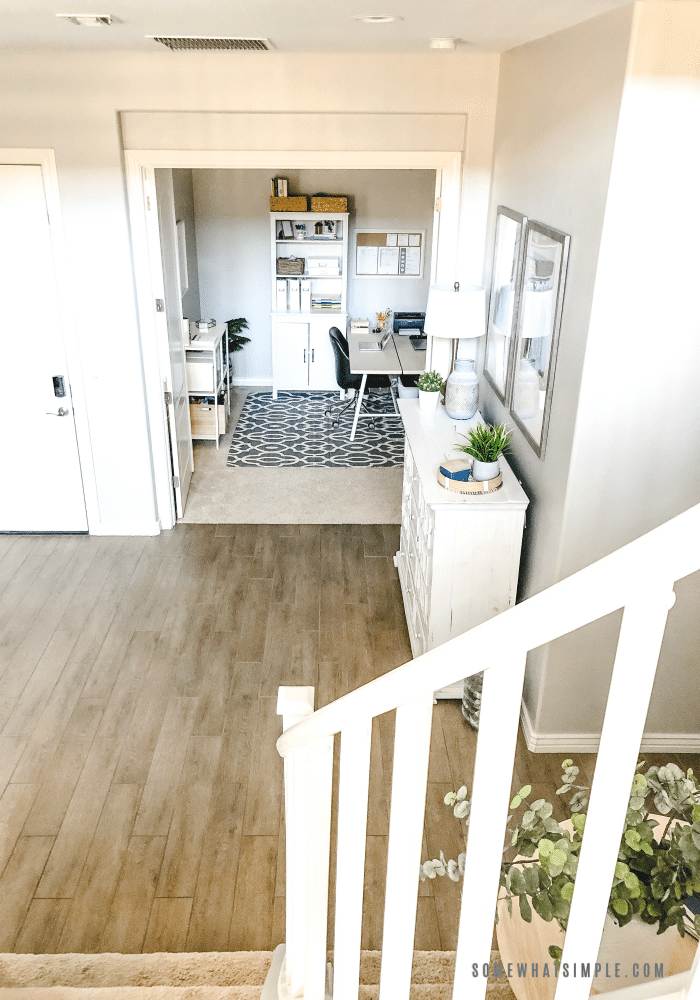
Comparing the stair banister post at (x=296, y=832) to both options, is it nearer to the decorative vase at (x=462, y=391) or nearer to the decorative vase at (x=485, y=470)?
the decorative vase at (x=485, y=470)

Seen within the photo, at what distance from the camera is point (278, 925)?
2.72 meters

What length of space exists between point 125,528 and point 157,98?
8.92 feet

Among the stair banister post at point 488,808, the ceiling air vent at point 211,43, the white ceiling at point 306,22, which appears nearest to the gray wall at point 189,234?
the ceiling air vent at point 211,43

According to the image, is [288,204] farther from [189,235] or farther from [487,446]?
[487,446]

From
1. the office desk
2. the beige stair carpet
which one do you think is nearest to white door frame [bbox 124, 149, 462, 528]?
the office desk

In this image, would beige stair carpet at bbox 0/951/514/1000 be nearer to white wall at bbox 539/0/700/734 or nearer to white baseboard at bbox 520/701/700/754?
white baseboard at bbox 520/701/700/754

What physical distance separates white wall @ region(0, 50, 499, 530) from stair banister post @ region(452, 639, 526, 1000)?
14.0ft

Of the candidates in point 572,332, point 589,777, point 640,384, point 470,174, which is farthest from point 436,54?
point 589,777

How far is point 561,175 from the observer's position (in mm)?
3109

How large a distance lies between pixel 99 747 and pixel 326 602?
1.59 meters

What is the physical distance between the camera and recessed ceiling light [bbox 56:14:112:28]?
300 cm

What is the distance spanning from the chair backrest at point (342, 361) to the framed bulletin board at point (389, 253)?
1.37m

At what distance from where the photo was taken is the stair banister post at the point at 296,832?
5.14 ft

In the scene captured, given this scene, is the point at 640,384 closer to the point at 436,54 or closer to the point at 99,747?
the point at 436,54
